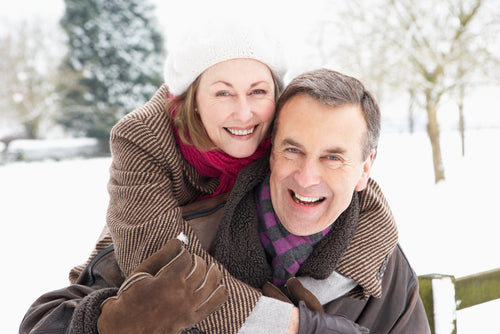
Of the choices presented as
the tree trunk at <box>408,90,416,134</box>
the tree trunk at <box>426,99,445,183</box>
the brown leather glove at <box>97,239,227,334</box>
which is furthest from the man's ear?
the tree trunk at <box>408,90,416,134</box>

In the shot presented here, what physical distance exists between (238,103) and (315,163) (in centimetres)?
43

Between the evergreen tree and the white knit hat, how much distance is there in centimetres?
1762

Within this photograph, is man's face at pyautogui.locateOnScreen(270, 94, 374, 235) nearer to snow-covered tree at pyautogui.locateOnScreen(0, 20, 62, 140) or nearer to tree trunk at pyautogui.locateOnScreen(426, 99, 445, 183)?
tree trunk at pyautogui.locateOnScreen(426, 99, 445, 183)

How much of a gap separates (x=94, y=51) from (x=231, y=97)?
1897cm

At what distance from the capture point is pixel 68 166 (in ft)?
46.4

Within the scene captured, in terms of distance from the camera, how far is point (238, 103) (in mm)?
1806

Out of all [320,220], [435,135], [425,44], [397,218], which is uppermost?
[425,44]

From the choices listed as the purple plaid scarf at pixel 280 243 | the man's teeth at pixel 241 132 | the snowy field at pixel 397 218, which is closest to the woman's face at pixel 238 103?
the man's teeth at pixel 241 132

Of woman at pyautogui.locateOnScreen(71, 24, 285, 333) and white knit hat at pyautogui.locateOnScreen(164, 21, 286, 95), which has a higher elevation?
white knit hat at pyautogui.locateOnScreen(164, 21, 286, 95)

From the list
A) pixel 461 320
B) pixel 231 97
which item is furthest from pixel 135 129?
pixel 461 320

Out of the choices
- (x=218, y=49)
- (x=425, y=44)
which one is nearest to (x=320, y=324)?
(x=218, y=49)

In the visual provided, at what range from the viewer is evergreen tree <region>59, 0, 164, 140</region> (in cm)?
1877

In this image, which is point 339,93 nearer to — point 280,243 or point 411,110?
point 280,243

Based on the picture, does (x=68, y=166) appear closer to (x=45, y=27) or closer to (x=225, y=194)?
(x=45, y=27)
